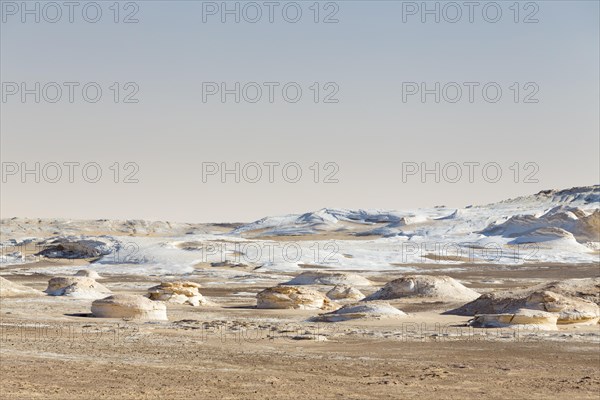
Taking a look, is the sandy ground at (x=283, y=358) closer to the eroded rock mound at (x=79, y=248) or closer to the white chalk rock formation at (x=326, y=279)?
the white chalk rock formation at (x=326, y=279)

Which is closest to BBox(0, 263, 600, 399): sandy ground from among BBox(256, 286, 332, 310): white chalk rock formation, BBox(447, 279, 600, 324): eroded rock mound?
BBox(447, 279, 600, 324): eroded rock mound

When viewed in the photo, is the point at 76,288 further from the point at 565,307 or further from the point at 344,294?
the point at 565,307

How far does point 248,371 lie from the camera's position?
13.2 m

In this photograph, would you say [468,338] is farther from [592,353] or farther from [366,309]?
[366,309]

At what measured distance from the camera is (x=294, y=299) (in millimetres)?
25938

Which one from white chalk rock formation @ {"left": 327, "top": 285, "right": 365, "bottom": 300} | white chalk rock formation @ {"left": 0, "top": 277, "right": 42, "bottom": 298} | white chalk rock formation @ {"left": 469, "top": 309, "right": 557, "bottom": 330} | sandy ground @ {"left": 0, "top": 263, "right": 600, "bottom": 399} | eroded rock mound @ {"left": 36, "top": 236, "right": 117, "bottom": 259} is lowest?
sandy ground @ {"left": 0, "top": 263, "right": 600, "bottom": 399}

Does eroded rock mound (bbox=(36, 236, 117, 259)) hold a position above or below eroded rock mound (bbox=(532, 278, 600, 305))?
above

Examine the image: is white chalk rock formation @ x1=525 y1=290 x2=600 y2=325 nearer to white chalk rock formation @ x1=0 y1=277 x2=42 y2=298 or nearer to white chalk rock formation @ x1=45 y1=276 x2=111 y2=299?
white chalk rock formation @ x1=45 y1=276 x2=111 y2=299

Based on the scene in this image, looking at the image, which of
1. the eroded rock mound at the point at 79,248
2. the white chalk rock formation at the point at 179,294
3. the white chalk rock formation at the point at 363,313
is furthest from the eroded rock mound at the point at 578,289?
the eroded rock mound at the point at 79,248

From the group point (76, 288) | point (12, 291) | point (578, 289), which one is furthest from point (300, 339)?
point (12, 291)

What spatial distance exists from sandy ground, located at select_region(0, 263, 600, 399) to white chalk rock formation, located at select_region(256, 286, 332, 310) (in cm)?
214

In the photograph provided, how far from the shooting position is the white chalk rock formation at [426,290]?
2739cm

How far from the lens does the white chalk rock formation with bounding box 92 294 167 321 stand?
2161cm

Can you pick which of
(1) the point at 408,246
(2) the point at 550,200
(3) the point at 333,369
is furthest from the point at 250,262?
(2) the point at 550,200
